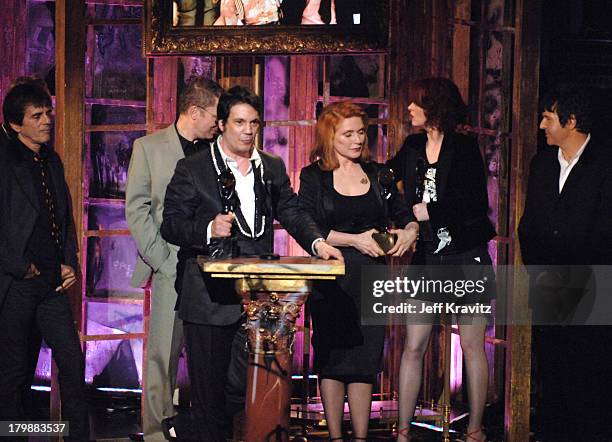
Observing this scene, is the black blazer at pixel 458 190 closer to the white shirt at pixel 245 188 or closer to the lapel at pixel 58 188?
the white shirt at pixel 245 188

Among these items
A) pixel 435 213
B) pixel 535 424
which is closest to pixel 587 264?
pixel 435 213

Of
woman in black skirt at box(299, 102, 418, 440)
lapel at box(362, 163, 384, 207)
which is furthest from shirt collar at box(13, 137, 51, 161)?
lapel at box(362, 163, 384, 207)

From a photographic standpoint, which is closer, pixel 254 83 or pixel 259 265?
pixel 259 265

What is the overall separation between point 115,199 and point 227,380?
167cm

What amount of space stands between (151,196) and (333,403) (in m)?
1.35

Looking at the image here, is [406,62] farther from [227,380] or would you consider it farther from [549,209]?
[227,380]

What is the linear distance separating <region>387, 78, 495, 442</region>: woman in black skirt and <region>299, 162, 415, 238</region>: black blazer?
0.49 ft

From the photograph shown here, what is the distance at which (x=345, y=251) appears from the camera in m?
4.97

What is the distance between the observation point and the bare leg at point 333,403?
195 inches

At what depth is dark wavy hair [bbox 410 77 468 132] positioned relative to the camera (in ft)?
17.4

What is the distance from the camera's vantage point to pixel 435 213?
518 centimetres

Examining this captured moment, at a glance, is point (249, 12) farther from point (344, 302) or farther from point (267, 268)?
point (267, 268)

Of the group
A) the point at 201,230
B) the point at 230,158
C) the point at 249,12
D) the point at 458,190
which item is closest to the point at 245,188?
the point at 230,158

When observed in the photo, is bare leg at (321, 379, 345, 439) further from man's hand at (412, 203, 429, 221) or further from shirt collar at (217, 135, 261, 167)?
shirt collar at (217, 135, 261, 167)
